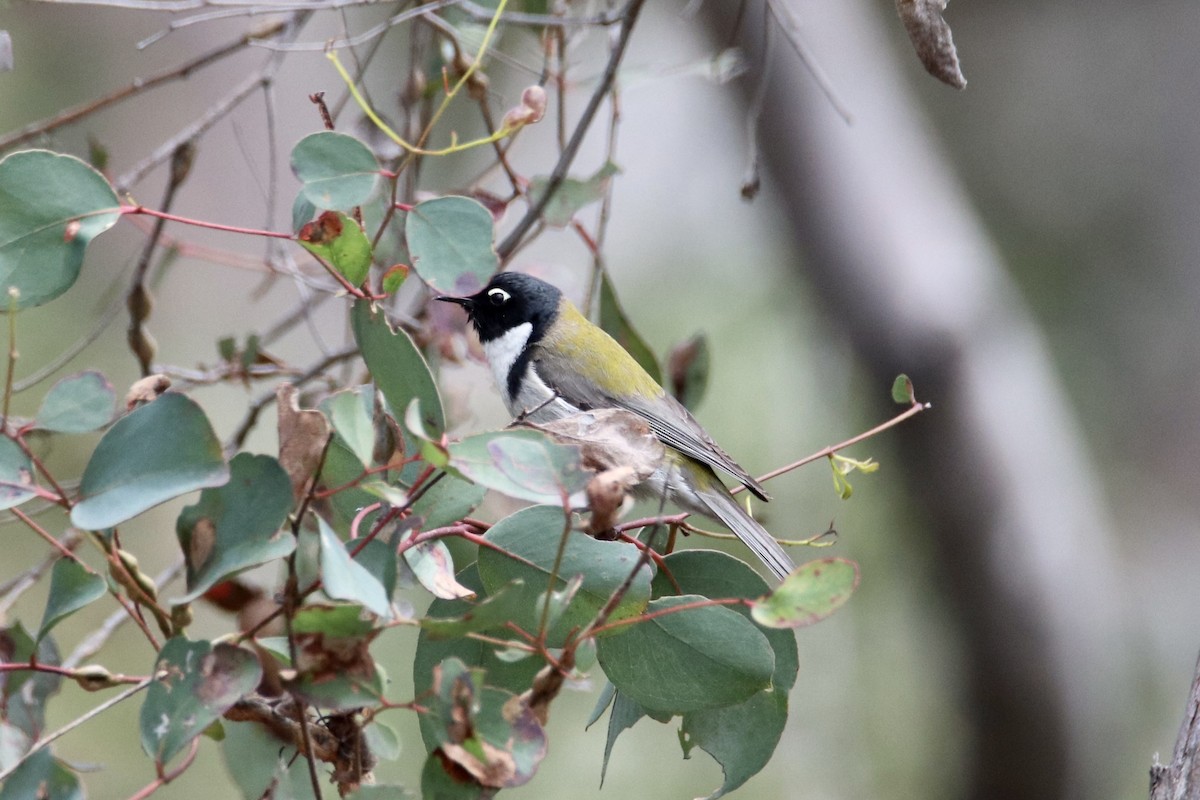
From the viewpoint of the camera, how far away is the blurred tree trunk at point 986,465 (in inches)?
173

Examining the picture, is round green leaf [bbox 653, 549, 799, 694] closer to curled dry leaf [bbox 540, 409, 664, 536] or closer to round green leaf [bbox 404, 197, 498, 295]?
curled dry leaf [bbox 540, 409, 664, 536]

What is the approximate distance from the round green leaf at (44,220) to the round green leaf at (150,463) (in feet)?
0.90

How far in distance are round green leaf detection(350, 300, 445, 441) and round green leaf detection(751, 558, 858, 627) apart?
452mm

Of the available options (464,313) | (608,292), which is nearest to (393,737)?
(608,292)

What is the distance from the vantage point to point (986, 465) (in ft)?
14.5

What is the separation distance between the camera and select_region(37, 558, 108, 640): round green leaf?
4.20 feet

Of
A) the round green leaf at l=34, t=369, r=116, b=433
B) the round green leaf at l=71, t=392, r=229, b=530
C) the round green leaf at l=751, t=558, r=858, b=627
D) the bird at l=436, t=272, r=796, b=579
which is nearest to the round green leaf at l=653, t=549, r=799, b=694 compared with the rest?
the round green leaf at l=751, t=558, r=858, b=627

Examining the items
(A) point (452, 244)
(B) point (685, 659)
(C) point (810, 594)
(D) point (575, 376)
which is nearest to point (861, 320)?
(D) point (575, 376)

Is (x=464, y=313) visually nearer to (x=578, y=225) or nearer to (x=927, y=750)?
(x=578, y=225)

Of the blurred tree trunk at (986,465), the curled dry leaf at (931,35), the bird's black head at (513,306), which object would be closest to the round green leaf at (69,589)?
the curled dry leaf at (931,35)

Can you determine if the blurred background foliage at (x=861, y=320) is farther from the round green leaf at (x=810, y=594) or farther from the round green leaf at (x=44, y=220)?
the round green leaf at (x=810, y=594)

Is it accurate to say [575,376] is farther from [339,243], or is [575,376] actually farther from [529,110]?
[339,243]

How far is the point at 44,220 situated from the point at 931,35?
1266mm

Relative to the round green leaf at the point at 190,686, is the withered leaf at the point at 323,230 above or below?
above
